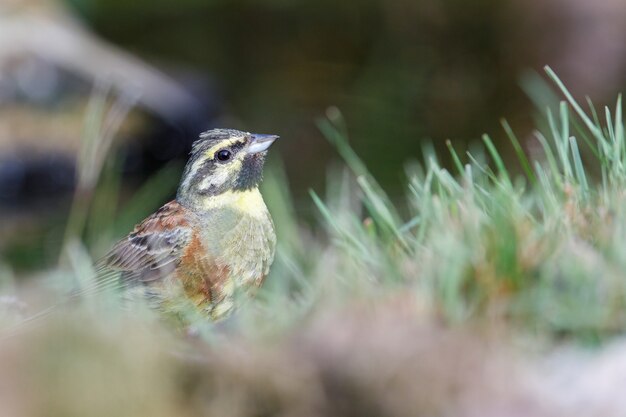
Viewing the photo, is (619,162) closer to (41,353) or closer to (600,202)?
(600,202)

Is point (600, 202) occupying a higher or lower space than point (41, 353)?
lower

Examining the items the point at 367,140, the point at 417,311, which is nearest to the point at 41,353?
the point at 417,311

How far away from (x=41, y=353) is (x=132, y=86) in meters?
8.73

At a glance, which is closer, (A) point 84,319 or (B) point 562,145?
(A) point 84,319

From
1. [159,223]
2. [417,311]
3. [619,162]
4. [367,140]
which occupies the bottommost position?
[367,140]

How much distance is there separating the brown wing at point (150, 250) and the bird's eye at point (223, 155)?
0.88 ft


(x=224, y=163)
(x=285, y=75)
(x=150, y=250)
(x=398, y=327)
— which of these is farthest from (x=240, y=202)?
(x=285, y=75)

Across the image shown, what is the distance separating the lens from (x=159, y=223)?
4.54 meters

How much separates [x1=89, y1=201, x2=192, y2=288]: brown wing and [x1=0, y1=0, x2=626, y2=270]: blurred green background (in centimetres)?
284

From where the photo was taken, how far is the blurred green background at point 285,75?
10.3 m

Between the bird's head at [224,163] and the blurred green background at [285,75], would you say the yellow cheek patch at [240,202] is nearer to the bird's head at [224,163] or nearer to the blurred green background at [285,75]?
the bird's head at [224,163]

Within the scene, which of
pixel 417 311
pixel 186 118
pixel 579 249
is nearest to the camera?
pixel 417 311

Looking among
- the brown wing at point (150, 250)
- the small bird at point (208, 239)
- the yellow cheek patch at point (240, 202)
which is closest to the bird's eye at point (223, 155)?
the small bird at point (208, 239)

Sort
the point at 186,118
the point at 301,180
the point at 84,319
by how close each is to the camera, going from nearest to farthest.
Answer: the point at 84,319, the point at 301,180, the point at 186,118
